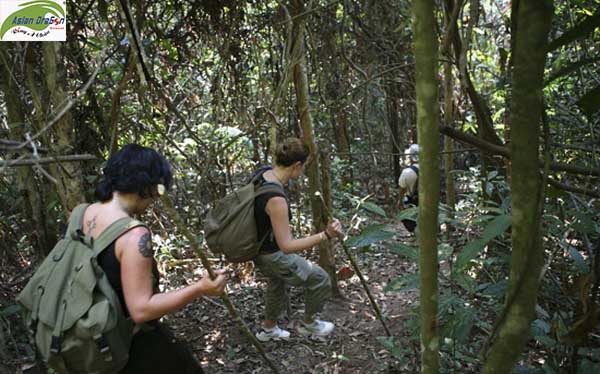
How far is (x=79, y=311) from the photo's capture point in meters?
1.62

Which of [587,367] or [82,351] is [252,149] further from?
[587,367]

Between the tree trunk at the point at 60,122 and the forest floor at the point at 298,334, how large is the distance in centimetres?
161

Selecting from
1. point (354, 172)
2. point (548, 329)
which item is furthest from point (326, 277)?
point (354, 172)

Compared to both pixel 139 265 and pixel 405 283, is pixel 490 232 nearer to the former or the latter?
pixel 405 283

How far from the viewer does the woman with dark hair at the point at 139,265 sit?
1691mm

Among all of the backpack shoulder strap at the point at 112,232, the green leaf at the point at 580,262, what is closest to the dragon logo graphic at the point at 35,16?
the backpack shoulder strap at the point at 112,232

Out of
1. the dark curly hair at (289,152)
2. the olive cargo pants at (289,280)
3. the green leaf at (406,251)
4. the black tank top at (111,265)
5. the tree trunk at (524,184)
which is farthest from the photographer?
the olive cargo pants at (289,280)

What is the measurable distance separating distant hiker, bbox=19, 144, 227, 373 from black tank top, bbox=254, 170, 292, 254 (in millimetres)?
1181

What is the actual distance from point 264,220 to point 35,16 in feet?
5.81

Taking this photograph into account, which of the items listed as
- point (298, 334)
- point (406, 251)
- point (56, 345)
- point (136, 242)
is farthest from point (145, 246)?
point (298, 334)

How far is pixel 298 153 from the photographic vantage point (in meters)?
3.13

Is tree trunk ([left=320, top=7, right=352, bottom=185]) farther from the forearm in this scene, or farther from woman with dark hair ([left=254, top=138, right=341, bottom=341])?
the forearm

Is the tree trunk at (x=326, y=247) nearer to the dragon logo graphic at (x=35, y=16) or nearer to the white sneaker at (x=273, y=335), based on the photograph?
the white sneaker at (x=273, y=335)

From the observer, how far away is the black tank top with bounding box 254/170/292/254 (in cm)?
304
